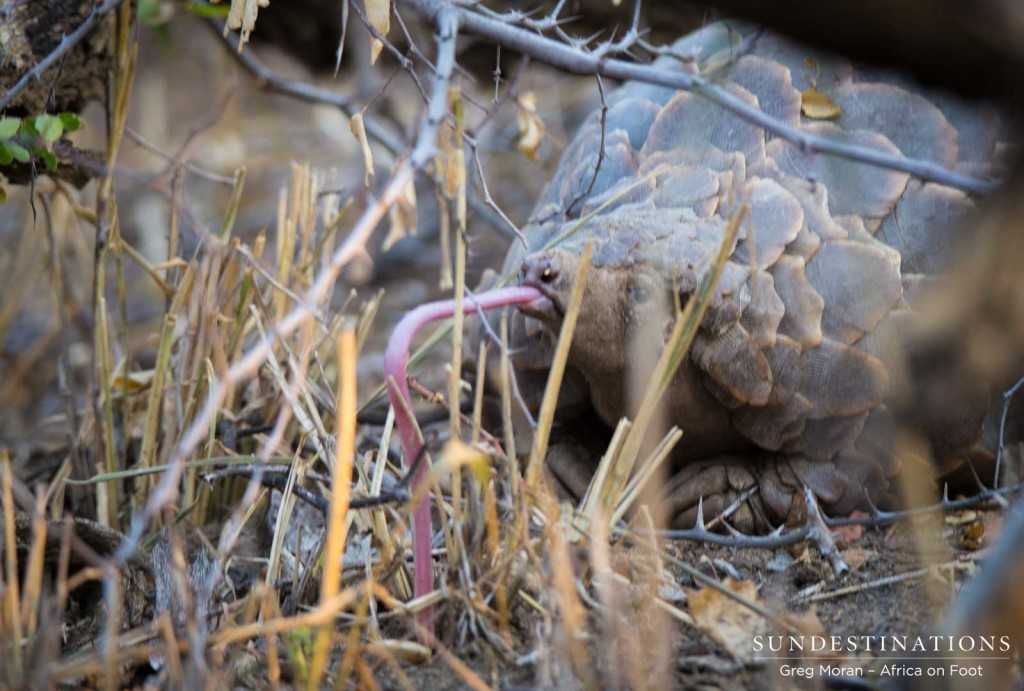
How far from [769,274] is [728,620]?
768 millimetres

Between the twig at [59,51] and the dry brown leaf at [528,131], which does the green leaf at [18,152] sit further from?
the dry brown leaf at [528,131]

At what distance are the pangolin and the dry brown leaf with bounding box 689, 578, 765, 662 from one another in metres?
0.52

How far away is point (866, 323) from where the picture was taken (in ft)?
7.02

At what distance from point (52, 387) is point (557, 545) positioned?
102 inches

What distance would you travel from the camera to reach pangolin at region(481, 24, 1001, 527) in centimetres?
201

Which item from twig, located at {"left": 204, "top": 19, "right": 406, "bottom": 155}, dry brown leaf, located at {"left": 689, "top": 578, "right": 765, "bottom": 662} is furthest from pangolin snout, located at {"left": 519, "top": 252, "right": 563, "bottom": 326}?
twig, located at {"left": 204, "top": 19, "right": 406, "bottom": 155}

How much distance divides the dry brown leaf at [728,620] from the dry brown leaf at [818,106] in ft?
3.86

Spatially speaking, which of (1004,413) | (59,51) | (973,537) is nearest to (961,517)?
(973,537)

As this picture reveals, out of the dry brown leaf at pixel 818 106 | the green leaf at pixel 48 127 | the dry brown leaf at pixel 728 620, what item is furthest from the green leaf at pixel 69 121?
the dry brown leaf at pixel 818 106

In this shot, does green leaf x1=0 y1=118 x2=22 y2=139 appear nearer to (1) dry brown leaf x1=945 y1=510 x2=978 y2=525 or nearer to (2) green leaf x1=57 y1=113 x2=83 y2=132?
(2) green leaf x1=57 y1=113 x2=83 y2=132

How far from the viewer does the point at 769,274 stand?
2094mm

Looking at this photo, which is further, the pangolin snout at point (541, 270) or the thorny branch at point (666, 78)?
the pangolin snout at point (541, 270)

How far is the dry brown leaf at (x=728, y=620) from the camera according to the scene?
5.11ft

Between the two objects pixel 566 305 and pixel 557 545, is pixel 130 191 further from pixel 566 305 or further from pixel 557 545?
pixel 557 545
